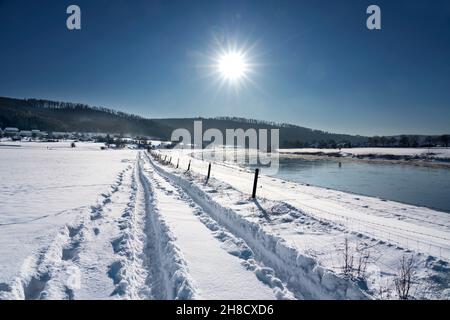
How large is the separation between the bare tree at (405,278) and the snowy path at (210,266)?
201 centimetres

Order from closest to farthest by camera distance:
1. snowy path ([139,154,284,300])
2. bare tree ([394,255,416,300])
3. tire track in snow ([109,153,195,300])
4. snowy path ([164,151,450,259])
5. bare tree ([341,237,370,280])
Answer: bare tree ([394,255,416,300]) → tire track in snow ([109,153,195,300]) → snowy path ([139,154,284,300]) → bare tree ([341,237,370,280]) → snowy path ([164,151,450,259])

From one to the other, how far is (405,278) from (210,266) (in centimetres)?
360

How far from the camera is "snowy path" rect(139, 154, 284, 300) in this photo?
15.9 feet

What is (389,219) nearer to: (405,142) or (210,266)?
(210,266)

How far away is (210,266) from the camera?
581 centimetres

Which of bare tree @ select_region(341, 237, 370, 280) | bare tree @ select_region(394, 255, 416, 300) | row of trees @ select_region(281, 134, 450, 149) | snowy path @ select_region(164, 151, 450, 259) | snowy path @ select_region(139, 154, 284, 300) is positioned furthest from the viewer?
row of trees @ select_region(281, 134, 450, 149)

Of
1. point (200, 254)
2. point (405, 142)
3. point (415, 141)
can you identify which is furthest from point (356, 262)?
point (405, 142)

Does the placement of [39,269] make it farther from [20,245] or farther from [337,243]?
[337,243]

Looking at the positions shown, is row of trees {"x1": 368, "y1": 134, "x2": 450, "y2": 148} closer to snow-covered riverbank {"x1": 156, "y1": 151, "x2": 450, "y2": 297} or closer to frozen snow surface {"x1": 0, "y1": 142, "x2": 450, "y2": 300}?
snow-covered riverbank {"x1": 156, "y1": 151, "x2": 450, "y2": 297}

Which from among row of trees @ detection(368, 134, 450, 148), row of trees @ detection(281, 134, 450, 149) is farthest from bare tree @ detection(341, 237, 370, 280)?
row of trees @ detection(368, 134, 450, 148)

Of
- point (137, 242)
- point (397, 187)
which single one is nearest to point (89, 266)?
point (137, 242)

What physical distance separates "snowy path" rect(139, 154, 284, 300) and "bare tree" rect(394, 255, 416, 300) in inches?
79.3

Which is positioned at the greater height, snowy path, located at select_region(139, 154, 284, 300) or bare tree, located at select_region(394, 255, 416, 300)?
bare tree, located at select_region(394, 255, 416, 300)
